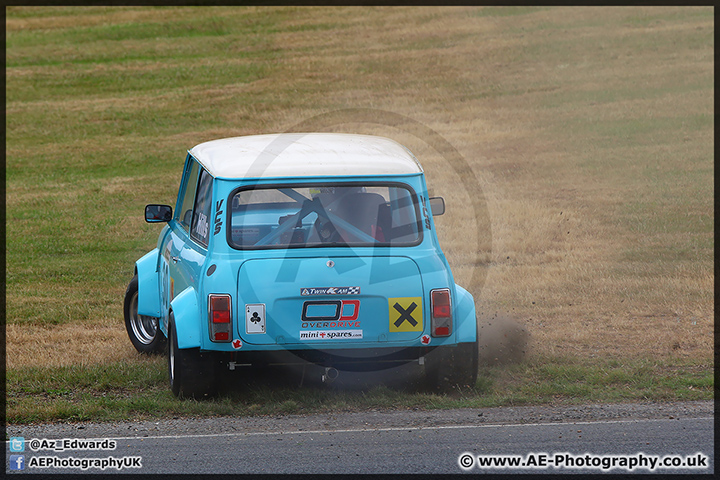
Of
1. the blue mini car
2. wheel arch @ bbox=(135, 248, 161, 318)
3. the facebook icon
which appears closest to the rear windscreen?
the blue mini car

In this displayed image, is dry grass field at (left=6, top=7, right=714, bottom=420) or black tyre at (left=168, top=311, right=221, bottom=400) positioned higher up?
dry grass field at (left=6, top=7, right=714, bottom=420)

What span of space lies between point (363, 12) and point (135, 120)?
20094 millimetres

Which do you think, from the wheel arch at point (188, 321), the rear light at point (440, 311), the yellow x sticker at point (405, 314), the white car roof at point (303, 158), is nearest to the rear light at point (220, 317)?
the wheel arch at point (188, 321)

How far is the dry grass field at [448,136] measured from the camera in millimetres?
10148

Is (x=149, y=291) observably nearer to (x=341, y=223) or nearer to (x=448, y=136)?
(x=341, y=223)

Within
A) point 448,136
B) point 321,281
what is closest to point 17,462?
point 321,281

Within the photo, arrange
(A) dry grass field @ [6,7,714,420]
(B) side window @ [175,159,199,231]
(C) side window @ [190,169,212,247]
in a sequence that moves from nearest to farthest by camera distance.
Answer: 1. (C) side window @ [190,169,212,247]
2. (B) side window @ [175,159,199,231]
3. (A) dry grass field @ [6,7,714,420]

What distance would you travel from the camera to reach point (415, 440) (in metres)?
5.78

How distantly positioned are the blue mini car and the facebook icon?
132 cm

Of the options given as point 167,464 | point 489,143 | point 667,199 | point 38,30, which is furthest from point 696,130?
point 38,30

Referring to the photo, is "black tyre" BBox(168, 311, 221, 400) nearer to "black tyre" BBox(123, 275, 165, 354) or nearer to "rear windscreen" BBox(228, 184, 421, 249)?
"rear windscreen" BBox(228, 184, 421, 249)

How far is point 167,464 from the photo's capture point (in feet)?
17.6

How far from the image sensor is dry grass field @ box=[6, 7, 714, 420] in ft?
33.3

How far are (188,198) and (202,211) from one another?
93cm
